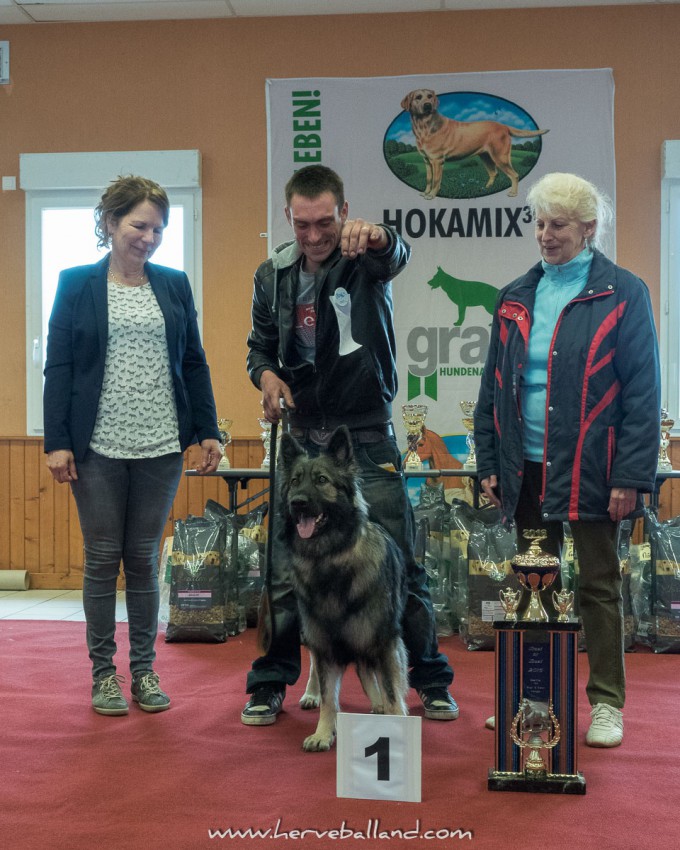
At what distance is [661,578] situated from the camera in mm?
3654

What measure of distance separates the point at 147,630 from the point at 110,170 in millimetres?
3235

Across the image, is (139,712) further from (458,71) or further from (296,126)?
(458,71)

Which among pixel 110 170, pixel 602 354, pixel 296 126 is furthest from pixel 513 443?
pixel 110 170

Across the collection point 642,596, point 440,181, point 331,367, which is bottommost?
point 642,596

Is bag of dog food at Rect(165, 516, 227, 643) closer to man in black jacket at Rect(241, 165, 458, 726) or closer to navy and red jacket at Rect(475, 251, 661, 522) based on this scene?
man in black jacket at Rect(241, 165, 458, 726)

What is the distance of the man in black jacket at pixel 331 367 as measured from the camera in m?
2.35

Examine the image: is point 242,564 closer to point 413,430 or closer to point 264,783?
point 413,430

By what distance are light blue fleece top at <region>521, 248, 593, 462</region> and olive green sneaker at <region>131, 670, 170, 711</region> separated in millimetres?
1352

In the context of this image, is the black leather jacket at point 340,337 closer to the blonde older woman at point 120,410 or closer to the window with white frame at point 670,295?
the blonde older woman at point 120,410

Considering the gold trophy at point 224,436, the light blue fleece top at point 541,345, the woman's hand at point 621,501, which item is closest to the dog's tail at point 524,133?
the gold trophy at point 224,436

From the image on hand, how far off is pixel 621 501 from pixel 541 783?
0.72 metres

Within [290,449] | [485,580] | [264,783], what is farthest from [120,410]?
[485,580]

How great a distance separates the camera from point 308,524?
Result: 7.47ft

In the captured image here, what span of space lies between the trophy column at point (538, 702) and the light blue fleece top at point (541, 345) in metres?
0.55
